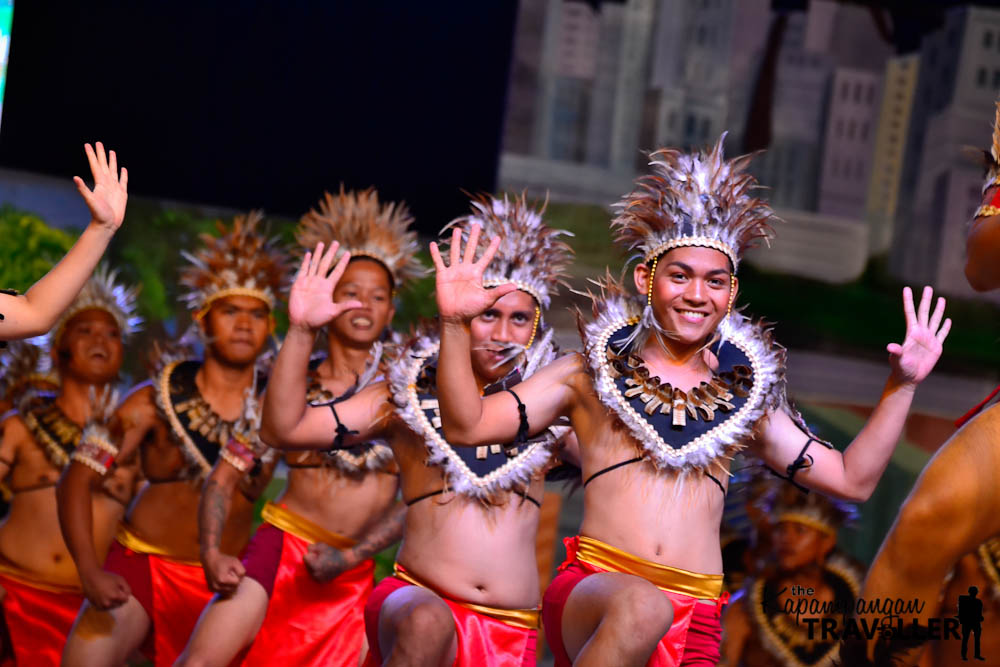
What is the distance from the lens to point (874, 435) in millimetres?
3041

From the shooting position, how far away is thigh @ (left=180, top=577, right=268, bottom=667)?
402cm

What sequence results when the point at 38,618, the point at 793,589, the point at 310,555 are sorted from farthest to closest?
the point at 793,589, the point at 38,618, the point at 310,555

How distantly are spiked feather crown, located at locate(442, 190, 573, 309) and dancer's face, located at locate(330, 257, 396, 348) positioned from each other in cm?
84

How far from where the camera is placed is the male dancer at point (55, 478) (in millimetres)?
4949

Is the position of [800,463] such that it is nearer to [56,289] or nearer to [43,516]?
[56,289]

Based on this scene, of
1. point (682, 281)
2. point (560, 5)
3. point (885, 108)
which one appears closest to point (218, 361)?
point (682, 281)

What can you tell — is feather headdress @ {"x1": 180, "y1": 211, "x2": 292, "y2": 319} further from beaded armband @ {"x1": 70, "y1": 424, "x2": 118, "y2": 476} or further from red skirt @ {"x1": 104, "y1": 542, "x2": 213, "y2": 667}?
red skirt @ {"x1": 104, "y1": 542, "x2": 213, "y2": 667}

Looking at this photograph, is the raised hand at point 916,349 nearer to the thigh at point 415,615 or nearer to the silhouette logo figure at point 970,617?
the silhouette logo figure at point 970,617

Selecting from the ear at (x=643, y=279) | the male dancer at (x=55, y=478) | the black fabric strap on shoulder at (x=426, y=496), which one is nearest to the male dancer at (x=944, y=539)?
the ear at (x=643, y=279)

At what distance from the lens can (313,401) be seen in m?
4.37

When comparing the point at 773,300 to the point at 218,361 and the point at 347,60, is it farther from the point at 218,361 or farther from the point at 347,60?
the point at 218,361

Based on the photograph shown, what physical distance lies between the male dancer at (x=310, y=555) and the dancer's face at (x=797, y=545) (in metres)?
2.12

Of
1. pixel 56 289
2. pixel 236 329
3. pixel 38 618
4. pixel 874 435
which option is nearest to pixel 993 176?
pixel 874 435

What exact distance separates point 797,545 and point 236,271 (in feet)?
9.66
